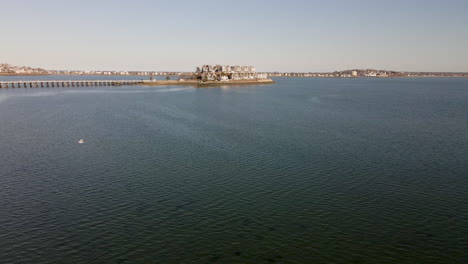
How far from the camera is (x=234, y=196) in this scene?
3219 centimetres

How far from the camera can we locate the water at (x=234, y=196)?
23.1m

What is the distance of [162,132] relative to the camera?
6297 centimetres

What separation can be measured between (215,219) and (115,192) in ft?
39.2

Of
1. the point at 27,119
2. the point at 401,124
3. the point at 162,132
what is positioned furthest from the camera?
the point at 27,119

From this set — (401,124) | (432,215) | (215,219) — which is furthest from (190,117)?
(432,215)

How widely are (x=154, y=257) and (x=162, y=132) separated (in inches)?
1675

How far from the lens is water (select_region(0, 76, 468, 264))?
2306 cm

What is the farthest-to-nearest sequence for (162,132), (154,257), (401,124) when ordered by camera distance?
1. (401,124)
2. (162,132)
3. (154,257)

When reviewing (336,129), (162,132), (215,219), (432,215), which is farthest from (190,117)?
(432,215)

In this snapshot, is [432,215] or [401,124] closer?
[432,215]

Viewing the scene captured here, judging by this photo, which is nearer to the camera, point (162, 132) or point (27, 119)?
point (162, 132)

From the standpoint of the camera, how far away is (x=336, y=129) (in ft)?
214

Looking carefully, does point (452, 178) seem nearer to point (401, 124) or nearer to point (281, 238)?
point (281, 238)

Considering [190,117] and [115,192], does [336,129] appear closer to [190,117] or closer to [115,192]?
[190,117]
